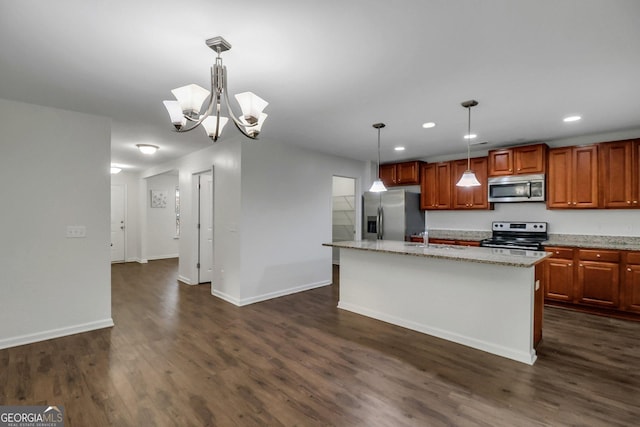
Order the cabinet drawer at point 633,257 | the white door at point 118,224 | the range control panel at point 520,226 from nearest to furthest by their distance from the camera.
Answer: the cabinet drawer at point 633,257 < the range control panel at point 520,226 < the white door at point 118,224

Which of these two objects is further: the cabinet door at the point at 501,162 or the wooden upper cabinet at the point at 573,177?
the cabinet door at the point at 501,162

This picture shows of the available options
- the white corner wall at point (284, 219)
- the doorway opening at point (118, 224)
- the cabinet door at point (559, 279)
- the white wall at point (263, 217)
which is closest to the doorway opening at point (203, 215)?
the white wall at point (263, 217)

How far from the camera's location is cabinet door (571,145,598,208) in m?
4.13

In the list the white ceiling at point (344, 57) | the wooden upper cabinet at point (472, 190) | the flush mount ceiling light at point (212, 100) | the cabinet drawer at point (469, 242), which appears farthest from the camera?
the wooden upper cabinet at point (472, 190)

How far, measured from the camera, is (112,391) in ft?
7.38

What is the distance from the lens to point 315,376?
245 cm

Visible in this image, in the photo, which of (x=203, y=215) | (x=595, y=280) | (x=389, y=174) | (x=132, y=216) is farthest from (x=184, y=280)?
(x=595, y=280)

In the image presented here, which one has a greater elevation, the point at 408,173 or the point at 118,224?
the point at 408,173

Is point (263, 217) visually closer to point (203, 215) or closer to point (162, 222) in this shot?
point (203, 215)

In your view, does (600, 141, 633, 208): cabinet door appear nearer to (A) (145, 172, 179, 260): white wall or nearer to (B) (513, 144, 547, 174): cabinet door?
(B) (513, 144, 547, 174): cabinet door

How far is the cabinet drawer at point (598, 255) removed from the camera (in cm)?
384

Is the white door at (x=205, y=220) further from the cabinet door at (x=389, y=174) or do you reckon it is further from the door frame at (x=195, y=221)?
the cabinet door at (x=389, y=174)

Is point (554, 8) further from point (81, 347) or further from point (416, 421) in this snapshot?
point (81, 347)

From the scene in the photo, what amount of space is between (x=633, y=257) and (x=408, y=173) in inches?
135
